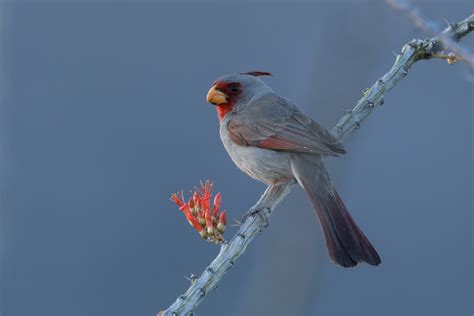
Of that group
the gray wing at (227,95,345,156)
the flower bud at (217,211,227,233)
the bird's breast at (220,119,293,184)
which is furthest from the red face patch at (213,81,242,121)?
the flower bud at (217,211,227,233)

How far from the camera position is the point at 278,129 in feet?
16.1

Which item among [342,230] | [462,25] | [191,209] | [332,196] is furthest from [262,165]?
[462,25]

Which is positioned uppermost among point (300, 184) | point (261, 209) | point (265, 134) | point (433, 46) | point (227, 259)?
point (433, 46)

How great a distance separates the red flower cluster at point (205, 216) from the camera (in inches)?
137

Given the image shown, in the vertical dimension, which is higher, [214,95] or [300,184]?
[214,95]

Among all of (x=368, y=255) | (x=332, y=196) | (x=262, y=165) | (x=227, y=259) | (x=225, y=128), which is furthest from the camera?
(x=225, y=128)

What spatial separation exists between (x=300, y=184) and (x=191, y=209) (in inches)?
48.2

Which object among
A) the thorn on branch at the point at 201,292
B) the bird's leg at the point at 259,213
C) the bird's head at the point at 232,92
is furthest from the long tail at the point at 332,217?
the thorn on branch at the point at 201,292

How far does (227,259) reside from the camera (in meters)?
3.35

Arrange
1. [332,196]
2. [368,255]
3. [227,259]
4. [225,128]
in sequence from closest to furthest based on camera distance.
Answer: [227,259], [368,255], [332,196], [225,128]

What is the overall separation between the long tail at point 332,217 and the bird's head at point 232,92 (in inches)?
36.9

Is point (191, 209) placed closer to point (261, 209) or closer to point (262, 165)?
point (261, 209)

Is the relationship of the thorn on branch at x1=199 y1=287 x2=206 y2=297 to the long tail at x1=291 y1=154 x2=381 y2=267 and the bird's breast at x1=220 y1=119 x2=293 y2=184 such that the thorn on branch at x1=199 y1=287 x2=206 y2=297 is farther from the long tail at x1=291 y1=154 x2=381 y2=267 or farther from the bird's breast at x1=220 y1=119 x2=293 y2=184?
the bird's breast at x1=220 y1=119 x2=293 y2=184

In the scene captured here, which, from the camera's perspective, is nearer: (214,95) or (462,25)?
(462,25)
